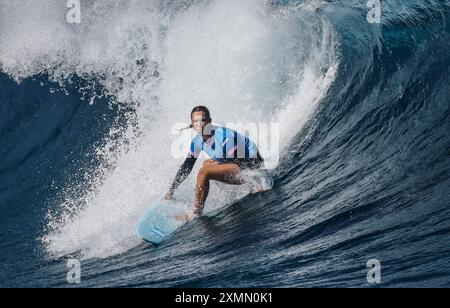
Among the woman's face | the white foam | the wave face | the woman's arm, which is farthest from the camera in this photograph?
the white foam

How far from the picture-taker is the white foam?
22.6 feet

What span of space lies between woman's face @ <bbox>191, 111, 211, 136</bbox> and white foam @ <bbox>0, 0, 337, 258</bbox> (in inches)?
30.2

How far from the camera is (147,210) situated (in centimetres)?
606

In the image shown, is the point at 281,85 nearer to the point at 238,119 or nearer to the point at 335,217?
the point at 238,119

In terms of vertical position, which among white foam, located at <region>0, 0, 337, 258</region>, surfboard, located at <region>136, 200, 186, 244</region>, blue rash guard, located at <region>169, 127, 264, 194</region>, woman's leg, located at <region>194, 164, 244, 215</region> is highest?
white foam, located at <region>0, 0, 337, 258</region>

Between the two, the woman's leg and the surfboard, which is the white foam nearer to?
the surfboard

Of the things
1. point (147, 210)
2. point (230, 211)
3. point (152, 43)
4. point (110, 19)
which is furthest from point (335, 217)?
point (110, 19)

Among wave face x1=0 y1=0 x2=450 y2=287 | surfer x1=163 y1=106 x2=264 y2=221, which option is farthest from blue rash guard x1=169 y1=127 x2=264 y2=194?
wave face x1=0 y1=0 x2=450 y2=287

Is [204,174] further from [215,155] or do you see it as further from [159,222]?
[159,222]

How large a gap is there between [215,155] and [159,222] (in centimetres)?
85

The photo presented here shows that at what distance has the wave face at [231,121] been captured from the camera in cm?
514

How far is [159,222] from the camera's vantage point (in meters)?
5.93

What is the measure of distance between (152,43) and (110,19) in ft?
3.90

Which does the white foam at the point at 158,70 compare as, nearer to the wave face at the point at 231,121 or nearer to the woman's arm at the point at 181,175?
the wave face at the point at 231,121
